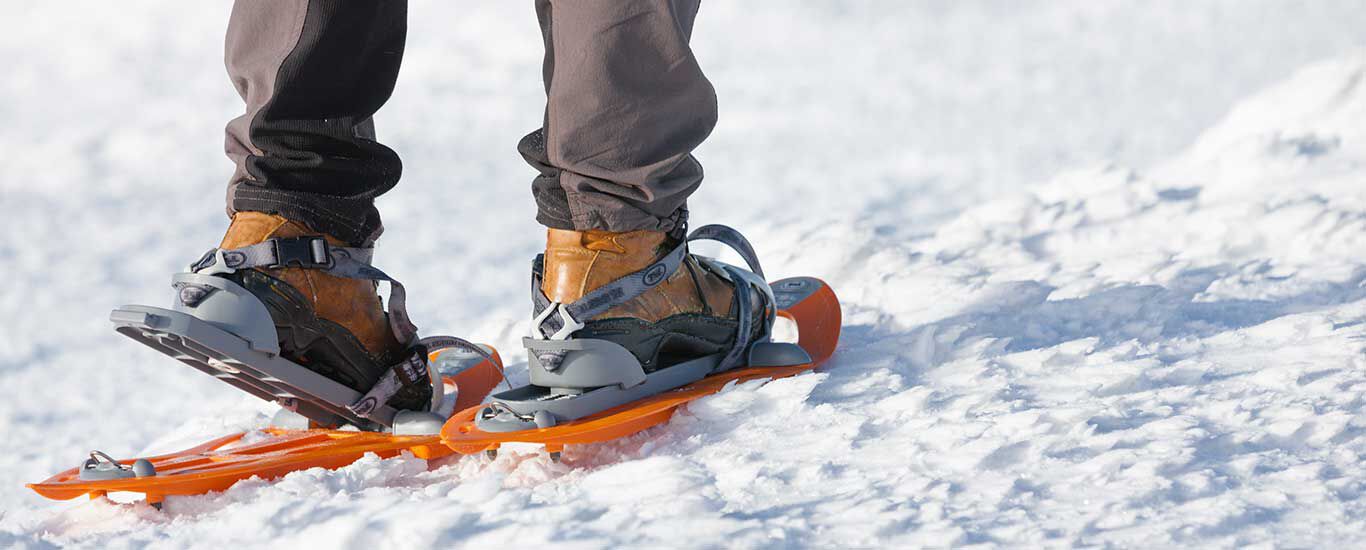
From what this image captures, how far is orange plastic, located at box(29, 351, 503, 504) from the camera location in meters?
1.83

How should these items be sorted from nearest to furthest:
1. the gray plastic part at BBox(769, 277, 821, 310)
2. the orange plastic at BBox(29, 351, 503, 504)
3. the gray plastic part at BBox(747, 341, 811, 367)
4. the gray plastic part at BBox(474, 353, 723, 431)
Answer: the orange plastic at BBox(29, 351, 503, 504) < the gray plastic part at BBox(474, 353, 723, 431) < the gray plastic part at BBox(747, 341, 811, 367) < the gray plastic part at BBox(769, 277, 821, 310)

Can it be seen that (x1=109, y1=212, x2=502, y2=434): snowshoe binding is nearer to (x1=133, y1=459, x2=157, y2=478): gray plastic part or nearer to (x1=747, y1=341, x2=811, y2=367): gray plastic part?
(x1=133, y1=459, x2=157, y2=478): gray plastic part

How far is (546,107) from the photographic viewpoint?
6.81 ft

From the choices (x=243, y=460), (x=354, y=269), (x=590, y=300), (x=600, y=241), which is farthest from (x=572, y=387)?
(x=243, y=460)

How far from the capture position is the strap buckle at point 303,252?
79.0 inches

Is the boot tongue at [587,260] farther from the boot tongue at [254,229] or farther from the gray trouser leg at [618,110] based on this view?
the boot tongue at [254,229]

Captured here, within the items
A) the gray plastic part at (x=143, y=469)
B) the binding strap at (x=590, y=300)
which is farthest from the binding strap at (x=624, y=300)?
the gray plastic part at (x=143, y=469)

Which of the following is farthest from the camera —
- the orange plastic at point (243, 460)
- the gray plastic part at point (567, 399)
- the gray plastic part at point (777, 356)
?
the gray plastic part at point (777, 356)

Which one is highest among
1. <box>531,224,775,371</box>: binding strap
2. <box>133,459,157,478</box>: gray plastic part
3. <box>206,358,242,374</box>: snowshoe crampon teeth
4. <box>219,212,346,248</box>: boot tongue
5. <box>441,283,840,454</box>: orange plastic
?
<box>219,212,346,248</box>: boot tongue

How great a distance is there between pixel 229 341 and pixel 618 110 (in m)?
0.73

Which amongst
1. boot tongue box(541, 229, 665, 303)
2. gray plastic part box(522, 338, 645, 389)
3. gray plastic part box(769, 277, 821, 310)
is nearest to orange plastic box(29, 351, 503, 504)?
gray plastic part box(522, 338, 645, 389)

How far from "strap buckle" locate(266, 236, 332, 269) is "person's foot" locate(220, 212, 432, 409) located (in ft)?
0.07

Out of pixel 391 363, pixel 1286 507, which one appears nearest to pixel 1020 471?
pixel 1286 507

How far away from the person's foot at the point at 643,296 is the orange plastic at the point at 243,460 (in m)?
0.35
